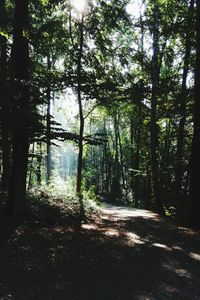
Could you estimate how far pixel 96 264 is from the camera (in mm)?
7762

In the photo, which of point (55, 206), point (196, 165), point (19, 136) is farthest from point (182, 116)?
point (19, 136)

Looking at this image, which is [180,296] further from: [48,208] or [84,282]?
[48,208]

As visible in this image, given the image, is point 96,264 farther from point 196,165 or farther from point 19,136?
point 196,165

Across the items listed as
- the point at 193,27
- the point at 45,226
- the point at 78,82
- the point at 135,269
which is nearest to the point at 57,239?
the point at 45,226

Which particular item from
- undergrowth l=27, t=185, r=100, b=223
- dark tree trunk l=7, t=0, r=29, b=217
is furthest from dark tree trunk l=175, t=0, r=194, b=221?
dark tree trunk l=7, t=0, r=29, b=217

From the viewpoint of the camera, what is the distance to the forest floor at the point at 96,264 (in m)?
6.13

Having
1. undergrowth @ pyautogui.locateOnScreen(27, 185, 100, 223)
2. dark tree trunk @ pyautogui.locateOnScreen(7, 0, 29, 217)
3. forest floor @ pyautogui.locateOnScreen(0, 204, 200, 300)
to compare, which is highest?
dark tree trunk @ pyautogui.locateOnScreen(7, 0, 29, 217)

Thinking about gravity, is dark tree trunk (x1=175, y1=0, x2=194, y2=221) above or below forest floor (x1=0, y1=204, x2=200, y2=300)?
above

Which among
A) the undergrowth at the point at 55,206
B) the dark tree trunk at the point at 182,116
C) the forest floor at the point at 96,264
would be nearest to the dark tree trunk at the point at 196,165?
the dark tree trunk at the point at 182,116

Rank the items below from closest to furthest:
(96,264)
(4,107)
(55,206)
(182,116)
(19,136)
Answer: (96,264)
(4,107)
(19,136)
(55,206)
(182,116)

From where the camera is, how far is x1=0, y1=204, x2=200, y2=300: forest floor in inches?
241

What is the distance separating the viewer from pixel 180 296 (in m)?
6.12

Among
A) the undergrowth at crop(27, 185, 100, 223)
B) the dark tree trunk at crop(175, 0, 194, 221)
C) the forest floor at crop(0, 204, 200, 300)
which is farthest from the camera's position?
the dark tree trunk at crop(175, 0, 194, 221)

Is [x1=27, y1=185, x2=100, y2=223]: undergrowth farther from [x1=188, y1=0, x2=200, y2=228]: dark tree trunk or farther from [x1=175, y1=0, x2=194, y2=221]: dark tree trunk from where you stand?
[x1=175, y1=0, x2=194, y2=221]: dark tree trunk
